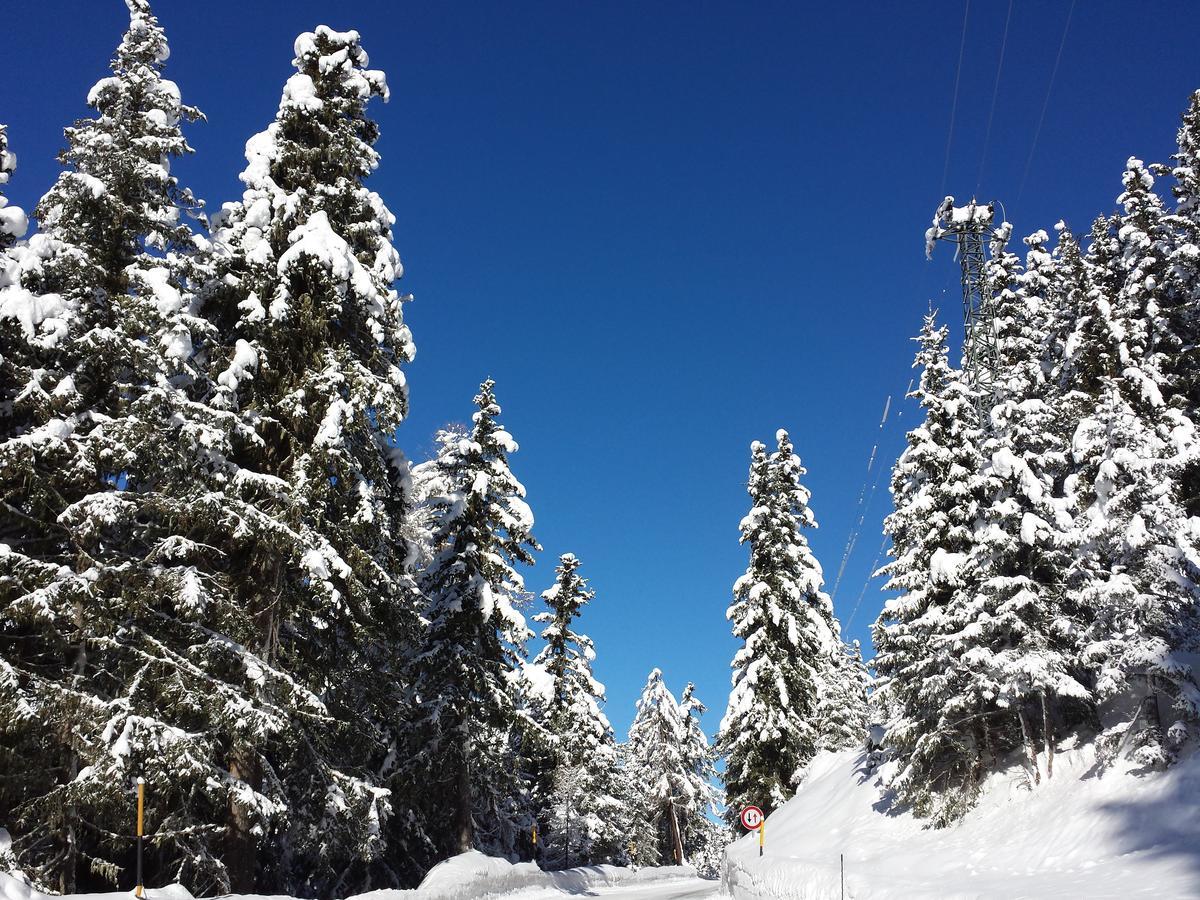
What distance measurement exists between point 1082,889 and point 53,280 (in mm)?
19425

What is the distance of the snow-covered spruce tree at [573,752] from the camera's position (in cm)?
3841

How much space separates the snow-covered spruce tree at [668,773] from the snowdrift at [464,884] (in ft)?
77.8

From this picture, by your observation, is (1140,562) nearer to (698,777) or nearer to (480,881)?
(480,881)

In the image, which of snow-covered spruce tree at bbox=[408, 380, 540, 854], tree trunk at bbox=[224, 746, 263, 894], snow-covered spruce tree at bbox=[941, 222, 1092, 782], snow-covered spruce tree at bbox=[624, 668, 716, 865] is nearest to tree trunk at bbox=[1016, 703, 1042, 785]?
snow-covered spruce tree at bbox=[941, 222, 1092, 782]

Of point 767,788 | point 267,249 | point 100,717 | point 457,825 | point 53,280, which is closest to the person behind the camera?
point 100,717

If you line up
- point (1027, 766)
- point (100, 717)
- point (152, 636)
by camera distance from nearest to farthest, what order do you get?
point (100, 717) < point (152, 636) < point (1027, 766)

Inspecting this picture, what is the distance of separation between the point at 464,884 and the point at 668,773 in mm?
39447

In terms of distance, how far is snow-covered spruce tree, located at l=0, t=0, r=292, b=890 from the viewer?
42.0 feet

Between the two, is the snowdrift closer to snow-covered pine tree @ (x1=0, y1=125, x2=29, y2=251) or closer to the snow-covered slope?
the snow-covered slope

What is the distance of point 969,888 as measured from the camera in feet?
48.7

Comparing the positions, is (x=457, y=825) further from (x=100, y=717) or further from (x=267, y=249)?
(x=267, y=249)

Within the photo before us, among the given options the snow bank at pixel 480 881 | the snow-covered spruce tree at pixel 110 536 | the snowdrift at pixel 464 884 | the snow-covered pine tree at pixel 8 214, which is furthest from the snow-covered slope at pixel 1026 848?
the snow-covered pine tree at pixel 8 214

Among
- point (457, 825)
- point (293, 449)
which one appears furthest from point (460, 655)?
point (293, 449)

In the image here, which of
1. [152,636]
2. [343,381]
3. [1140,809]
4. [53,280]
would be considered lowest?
[1140,809]
